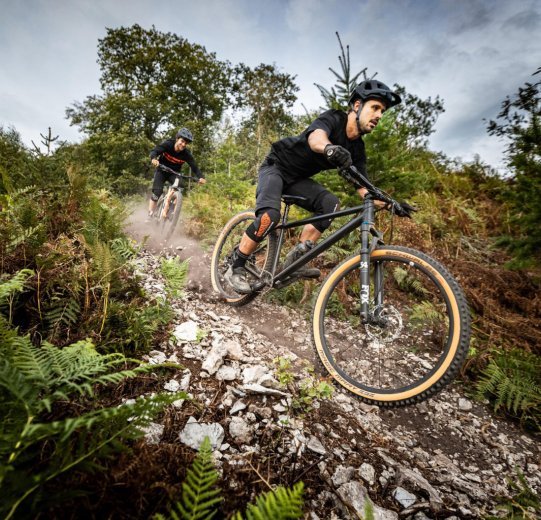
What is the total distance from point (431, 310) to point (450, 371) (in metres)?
1.99

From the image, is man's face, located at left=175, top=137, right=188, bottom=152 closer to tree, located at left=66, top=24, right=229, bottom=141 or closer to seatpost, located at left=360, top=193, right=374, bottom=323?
seatpost, located at left=360, top=193, right=374, bottom=323

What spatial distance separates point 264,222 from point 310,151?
1.15 metres

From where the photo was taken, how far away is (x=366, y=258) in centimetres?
275

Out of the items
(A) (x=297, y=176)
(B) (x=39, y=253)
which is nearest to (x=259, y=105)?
(A) (x=297, y=176)

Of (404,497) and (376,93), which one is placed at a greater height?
(376,93)

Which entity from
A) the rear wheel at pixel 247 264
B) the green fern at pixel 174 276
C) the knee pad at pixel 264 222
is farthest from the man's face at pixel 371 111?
the green fern at pixel 174 276

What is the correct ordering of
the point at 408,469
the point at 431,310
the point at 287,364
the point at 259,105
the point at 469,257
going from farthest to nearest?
the point at 259,105 → the point at 469,257 → the point at 431,310 → the point at 287,364 → the point at 408,469

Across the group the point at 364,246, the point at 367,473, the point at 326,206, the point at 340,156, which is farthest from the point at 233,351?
the point at 326,206

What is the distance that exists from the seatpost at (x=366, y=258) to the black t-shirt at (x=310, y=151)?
1047 mm

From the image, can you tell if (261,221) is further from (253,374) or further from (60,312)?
(60,312)

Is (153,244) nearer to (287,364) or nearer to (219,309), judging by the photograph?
(219,309)

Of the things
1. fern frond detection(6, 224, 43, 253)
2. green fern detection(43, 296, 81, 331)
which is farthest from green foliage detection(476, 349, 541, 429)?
fern frond detection(6, 224, 43, 253)

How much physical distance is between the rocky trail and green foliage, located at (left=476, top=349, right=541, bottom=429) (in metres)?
0.19

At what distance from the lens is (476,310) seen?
4.23 metres
